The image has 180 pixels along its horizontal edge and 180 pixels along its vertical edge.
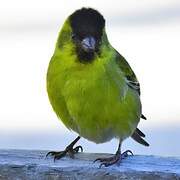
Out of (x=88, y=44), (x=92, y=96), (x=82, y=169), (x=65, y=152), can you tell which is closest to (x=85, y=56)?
(x=88, y=44)

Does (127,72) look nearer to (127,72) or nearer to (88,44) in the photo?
(127,72)

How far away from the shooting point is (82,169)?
3695mm

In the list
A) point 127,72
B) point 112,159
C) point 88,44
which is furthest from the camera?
point 127,72

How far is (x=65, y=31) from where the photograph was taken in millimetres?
4406

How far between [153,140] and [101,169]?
362 cm

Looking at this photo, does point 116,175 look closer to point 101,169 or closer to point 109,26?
point 101,169

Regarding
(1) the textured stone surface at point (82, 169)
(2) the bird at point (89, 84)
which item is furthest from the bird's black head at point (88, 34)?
(1) the textured stone surface at point (82, 169)

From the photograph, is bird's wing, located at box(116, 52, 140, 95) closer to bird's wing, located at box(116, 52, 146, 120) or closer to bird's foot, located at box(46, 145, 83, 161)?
bird's wing, located at box(116, 52, 146, 120)

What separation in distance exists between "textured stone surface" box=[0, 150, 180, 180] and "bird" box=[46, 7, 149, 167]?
0.33 m

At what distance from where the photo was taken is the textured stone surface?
3605mm

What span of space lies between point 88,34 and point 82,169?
74cm

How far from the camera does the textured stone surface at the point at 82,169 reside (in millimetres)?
3605

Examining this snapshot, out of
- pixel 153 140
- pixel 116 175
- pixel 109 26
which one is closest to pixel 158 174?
pixel 116 175

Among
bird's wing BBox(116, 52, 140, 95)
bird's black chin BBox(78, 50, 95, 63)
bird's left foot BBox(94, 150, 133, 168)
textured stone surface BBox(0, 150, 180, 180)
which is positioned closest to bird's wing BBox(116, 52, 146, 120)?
bird's wing BBox(116, 52, 140, 95)
